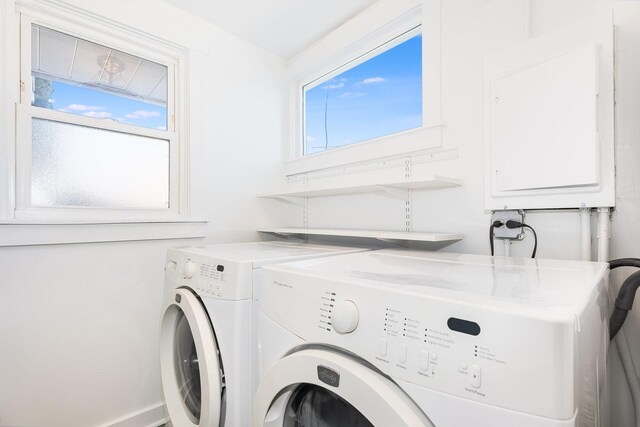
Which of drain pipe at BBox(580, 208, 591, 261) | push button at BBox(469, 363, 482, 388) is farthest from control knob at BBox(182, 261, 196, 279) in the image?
drain pipe at BBox(580, 208, 591, 261)

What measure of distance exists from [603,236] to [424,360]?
943 millimetres

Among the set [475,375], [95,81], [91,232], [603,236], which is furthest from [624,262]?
[95,81]

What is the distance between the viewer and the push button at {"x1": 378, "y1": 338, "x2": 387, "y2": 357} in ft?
1.99

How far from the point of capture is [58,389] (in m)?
1.50

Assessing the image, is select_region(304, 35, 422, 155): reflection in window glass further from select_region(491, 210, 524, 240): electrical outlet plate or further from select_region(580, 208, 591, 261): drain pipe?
select_region(580, 208, 591, 261): drain pipe

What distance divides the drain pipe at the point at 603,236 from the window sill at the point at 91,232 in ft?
6.16

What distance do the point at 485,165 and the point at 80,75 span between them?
6.64 feet

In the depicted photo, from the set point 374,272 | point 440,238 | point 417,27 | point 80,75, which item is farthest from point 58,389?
point 417,27

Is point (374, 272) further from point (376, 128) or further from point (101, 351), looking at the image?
→ point (101, 351)

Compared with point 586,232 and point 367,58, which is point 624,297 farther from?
point 367,58

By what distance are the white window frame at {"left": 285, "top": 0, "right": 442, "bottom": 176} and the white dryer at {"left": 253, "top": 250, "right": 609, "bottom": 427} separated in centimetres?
92

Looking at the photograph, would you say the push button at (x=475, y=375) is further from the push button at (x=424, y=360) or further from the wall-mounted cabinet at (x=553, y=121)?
the wall-mounted cabinet at (x=553, y=121)

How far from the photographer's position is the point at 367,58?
2053 mm

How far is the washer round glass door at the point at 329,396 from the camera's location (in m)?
0.57
